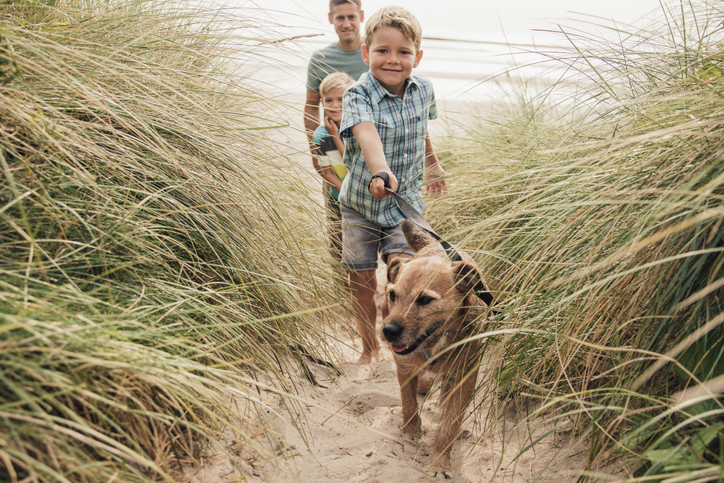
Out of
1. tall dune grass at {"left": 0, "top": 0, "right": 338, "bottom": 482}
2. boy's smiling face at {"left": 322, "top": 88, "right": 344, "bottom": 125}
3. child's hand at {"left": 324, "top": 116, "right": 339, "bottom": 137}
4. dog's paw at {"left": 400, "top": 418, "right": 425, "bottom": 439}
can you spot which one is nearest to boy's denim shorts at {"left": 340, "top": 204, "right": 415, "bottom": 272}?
tall dune grass at {"left": 0, "top": 0, "right": 338, "bottom": 482}

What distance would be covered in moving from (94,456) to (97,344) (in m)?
0.34

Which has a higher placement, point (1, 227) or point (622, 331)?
point (1, 227)

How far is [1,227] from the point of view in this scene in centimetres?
178

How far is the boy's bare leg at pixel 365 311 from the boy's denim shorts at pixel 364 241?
0.30 feet

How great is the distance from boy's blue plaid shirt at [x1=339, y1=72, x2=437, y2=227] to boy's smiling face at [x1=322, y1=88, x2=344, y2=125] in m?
0.84

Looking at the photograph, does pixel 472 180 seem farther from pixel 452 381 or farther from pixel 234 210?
pixel 234 210

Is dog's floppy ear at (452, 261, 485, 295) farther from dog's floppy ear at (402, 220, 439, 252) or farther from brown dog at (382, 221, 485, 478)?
dog's floppy ear at (402, 220, 439, 252)

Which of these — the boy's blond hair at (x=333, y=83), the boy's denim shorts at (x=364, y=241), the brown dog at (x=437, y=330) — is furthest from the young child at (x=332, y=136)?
the brown dog at (x=437, y=330)

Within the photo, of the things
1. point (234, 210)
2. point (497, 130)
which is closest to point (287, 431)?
point (234, 210)

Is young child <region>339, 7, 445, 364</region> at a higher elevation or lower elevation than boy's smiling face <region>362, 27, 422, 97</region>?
lower

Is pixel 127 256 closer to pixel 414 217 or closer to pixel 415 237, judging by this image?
pixel 414 217

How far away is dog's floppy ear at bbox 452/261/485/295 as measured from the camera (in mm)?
2670

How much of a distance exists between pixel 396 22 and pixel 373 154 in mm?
970

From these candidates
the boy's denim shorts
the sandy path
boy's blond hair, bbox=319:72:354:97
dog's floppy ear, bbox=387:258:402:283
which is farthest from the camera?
boy's blond hair, bbox=319:72:354:97
